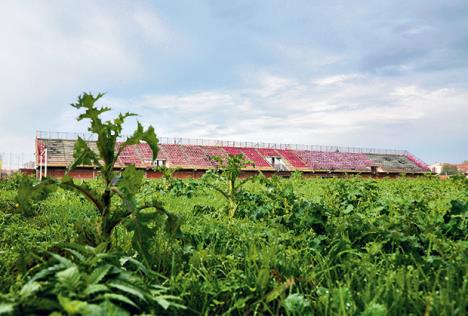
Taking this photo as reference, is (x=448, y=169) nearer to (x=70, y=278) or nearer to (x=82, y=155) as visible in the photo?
(x=82, y=155)

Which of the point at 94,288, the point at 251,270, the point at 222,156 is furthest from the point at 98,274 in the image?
the point at 222,156

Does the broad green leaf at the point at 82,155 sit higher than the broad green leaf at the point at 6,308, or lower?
higher

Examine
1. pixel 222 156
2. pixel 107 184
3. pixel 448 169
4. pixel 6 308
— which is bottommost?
pixel 448 169

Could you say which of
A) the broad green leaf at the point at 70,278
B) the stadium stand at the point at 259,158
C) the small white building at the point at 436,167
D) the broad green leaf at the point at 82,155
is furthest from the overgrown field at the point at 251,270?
the small white building at the point at 436,167

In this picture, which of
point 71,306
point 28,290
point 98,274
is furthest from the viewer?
point 98,274

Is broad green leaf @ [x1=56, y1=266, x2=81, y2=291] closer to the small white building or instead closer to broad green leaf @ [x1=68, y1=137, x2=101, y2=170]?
broad green leaf @ [x1=68, y1=137, x2=101, y2=170]

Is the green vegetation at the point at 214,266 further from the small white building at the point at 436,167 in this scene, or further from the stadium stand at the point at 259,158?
the small white building at the point at 436,167

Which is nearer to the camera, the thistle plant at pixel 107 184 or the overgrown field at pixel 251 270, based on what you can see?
the overgrown field at pixel 251 270

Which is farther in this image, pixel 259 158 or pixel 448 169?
pixel 448 169

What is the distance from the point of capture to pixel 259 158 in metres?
52.3

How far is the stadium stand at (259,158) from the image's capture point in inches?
1671

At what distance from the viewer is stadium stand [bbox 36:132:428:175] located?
42438 mm

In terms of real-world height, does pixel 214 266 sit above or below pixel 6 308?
below

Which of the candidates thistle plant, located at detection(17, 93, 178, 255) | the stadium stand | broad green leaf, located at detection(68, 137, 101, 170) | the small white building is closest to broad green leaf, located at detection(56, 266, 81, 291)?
thistle plant, located at detection(17, 93, 178, 255)
